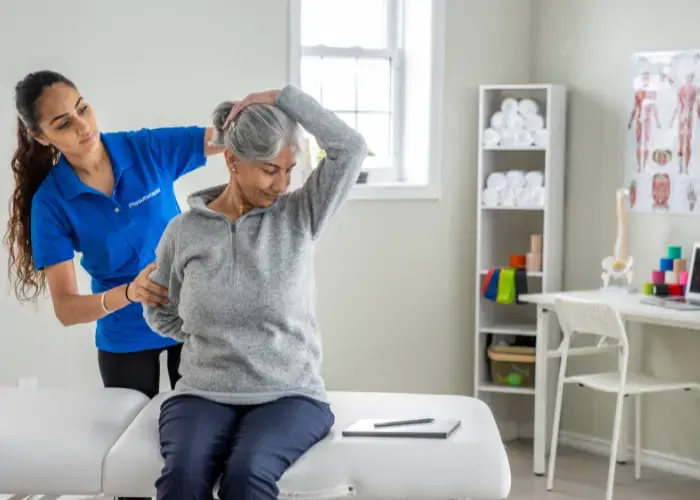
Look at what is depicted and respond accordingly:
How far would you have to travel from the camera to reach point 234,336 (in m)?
2.31

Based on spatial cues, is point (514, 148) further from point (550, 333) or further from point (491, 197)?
point (550, 333)

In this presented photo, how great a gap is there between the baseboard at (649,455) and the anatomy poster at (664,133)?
3.15 ft

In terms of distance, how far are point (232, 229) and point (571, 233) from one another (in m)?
2.51

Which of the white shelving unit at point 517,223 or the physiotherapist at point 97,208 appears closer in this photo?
the physiotherapist at point 97,208

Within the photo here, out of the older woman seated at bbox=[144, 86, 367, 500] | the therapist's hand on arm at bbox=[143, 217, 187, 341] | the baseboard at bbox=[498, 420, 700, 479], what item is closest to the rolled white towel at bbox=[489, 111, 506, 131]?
the baseboard at bbox=[498, 420, 700, 479]

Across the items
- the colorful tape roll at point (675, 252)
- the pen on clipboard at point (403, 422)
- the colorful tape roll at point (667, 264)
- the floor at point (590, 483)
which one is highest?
the colorful tape roll at point (675, 252)

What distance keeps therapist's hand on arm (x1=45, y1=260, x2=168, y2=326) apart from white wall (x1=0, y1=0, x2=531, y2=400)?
1561mm

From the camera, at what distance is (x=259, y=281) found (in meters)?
2.31

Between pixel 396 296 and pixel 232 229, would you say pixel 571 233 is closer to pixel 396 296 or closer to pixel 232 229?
pixel 396 296

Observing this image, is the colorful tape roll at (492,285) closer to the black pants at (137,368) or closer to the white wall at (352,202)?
the white wall at (352,202)

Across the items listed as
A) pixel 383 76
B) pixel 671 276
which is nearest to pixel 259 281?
pixel 671 276

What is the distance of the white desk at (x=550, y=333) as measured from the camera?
3.70 metres

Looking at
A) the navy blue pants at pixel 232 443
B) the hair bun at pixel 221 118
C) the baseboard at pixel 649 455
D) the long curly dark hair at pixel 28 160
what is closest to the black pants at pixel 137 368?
the long curly dark hair at pixel 28 160

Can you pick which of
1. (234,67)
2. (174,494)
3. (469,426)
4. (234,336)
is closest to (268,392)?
(234,336)
